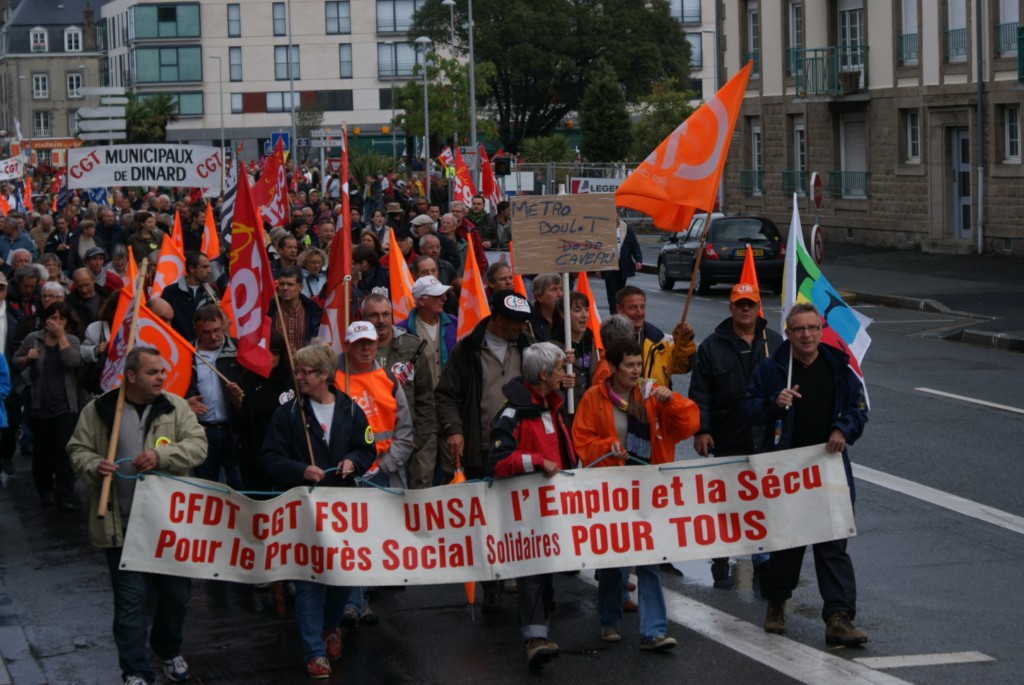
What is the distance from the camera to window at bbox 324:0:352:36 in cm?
9831

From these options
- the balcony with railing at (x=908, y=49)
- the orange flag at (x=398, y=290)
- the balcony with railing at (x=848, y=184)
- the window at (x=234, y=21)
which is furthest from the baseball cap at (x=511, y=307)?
the window at (x=234, y=21)

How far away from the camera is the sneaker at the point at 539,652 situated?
299 inches

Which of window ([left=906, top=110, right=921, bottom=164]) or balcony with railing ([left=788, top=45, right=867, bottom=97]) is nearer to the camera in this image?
window ([left=906, top=110, right=921, bottom=164])

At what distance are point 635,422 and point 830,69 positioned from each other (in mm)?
34928

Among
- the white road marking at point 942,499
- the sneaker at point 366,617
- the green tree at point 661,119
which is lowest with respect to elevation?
the sneaker at point 366,617

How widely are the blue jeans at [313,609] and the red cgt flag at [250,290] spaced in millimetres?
1570

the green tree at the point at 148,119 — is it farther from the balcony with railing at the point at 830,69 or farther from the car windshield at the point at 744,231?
the car windshield at the point at 744,231

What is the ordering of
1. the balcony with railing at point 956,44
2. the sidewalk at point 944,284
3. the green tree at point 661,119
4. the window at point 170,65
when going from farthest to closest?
the window at point 170,65, the green tree at point 661,119, the balcony with railing at point 956,44, the sidewalk at point 944,284

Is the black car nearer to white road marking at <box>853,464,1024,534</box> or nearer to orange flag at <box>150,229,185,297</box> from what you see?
white road marking at <box>853,464,1024,534</box>

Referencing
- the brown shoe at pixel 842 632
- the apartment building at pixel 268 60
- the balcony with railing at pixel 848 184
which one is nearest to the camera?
the brown shoe at pixel 842 632

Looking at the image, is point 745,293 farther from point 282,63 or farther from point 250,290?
point 282,63

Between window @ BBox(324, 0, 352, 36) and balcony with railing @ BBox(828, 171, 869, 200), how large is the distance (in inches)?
2397

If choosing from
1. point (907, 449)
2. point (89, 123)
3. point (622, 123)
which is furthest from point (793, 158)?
point (907, 449)

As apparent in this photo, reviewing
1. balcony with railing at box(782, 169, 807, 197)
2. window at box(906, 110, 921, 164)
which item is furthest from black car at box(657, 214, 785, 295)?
balcony with railing at box(782, 169, 807, 197)
